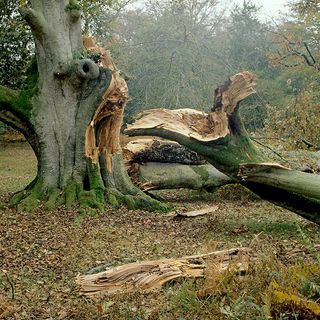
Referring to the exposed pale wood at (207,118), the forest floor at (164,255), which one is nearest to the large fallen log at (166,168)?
the forest floor at (164,255)

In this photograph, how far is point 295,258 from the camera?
6.09m

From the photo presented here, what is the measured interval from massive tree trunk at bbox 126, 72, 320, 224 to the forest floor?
595mm

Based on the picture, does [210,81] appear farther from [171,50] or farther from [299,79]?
[299,79]

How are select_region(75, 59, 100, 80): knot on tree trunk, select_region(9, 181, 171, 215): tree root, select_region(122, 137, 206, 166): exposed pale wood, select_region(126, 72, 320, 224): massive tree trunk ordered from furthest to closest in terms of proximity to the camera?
select_region(122, 137, 206, 166): exposed pale wood
select_region(75, 59, 100, 80): knot on tree trunk
select_region(9, 181, 171, 215): tree root
select_region(126, 72, 320, 224): massive tree trunk

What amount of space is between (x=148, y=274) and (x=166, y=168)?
25.7ft

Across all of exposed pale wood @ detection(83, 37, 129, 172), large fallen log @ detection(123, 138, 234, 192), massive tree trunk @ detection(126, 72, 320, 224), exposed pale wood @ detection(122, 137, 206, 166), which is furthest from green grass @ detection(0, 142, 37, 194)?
massive tree trunk @ detection(126, 72, 320, 224)

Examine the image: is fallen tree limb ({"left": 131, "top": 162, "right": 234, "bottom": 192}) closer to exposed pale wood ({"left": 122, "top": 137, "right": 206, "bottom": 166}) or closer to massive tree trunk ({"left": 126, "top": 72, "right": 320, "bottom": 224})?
exposed pale wood ({"left": 122, "top": 137, "right": 206, "bottom": 166})

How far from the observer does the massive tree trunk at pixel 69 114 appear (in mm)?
11164

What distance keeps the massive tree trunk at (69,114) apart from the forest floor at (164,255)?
27.1 inches

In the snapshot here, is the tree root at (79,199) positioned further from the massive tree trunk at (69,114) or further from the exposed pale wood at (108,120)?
the exposed pale wood at (108,120)

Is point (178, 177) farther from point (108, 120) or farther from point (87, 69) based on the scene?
point (87, 69)

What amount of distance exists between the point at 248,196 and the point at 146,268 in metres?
7.83

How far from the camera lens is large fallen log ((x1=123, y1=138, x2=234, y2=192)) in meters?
13.1

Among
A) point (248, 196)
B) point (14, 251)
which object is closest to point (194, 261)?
point (14, 251)
